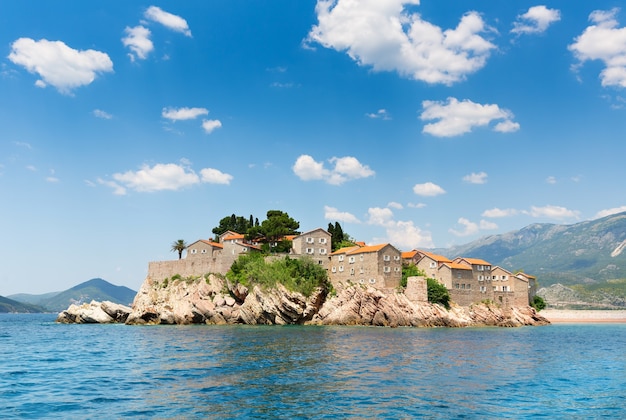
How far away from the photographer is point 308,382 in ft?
83.0

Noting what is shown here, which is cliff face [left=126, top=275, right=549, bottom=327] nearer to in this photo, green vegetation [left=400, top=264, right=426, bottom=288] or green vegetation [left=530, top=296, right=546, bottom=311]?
green vegetation [left=400, top=264, right=426, bottom=288]

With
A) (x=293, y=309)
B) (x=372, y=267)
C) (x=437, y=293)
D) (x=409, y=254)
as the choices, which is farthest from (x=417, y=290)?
(x=293, y=309)

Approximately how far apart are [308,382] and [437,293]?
59.2 metres

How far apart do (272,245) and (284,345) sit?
50.8 m

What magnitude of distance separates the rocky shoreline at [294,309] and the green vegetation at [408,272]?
3712mm

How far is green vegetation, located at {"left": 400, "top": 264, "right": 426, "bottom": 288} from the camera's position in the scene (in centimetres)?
8331

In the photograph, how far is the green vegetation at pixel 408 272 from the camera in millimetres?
83312

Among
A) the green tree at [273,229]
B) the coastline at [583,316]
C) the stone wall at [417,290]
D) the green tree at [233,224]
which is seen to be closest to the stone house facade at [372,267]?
the stone wall at [417,290]

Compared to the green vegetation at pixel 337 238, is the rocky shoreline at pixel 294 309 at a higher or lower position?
lower

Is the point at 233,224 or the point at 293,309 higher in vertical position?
the point at 233,224

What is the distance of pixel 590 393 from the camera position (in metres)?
24.4

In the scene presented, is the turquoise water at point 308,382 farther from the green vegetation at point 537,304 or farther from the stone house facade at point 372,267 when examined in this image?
the green vegetation at point 537,304

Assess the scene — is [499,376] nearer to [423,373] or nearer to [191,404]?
[423,373]

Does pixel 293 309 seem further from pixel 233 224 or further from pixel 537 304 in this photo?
pixel 537 304
